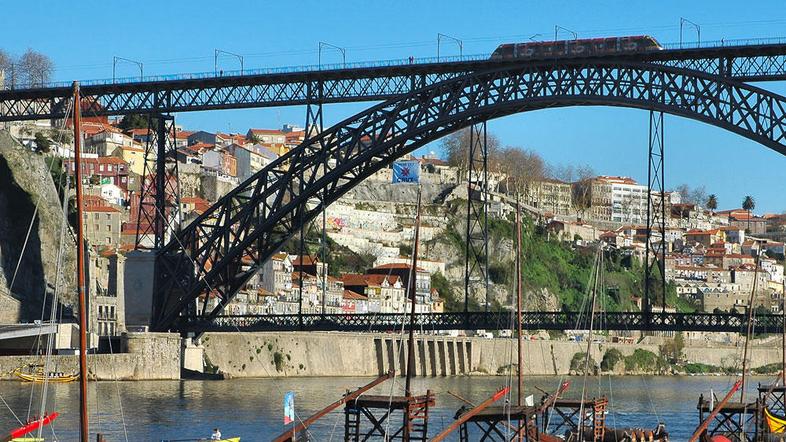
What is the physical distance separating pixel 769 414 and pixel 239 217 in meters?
34.1

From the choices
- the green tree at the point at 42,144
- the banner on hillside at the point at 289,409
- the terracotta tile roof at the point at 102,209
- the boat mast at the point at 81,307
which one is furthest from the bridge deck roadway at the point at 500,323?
the terracotta tile roof at the point at 102,209

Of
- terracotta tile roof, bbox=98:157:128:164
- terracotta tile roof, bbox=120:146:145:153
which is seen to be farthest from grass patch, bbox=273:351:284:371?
terracotta tile roof, bbox=120:146:145:153

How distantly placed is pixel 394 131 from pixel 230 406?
18004 millimetres

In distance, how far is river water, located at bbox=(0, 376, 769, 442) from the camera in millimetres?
56938

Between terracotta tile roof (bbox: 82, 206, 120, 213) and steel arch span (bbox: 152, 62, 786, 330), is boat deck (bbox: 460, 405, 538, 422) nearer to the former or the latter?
steel arch span (bbox: 152, 62, 786, 330)

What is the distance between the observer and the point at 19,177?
342 feet

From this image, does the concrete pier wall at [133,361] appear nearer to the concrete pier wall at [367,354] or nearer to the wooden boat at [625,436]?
the concrete pier wall at [367,354]

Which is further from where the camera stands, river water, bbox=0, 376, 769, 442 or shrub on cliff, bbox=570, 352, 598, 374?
shrub on cliff, bbox=570, 352, 598, 374

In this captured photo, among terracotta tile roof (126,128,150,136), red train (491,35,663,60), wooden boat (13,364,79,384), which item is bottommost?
wooden boat (13,364,79,384)

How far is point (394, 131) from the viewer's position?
79938mm

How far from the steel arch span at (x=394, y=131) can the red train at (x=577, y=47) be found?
0.71 m

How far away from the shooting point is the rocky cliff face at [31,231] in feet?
326

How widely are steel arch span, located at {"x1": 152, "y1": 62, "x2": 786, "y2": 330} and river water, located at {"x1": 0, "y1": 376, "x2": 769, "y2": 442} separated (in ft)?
18.4

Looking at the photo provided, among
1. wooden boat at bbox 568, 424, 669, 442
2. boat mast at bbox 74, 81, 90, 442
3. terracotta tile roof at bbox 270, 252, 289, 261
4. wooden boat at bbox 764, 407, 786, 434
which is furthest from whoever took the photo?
terracotta tile roof at bbox 270, 252, 289, 261
